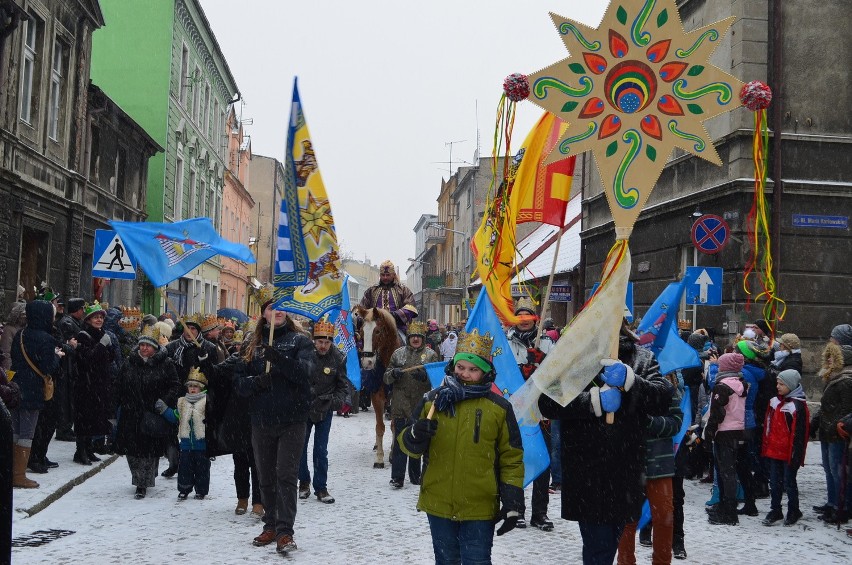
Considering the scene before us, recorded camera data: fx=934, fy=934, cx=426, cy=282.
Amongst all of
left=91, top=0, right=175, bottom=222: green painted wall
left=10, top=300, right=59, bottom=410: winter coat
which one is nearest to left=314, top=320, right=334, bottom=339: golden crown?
left=10, top=300, right=59, bottom=410: winter coat

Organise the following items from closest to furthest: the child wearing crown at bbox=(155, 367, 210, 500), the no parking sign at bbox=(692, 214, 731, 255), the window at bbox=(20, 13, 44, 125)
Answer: the child wearing crown at bbox=(155, 367, 210, 500)
the no parking sign at bbox=(692, 214, 731, 255)
the window at bbox=(20, 13, 44, 125)

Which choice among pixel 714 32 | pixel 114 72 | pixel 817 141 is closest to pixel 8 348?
pixel 714 32

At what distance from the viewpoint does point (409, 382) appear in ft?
36.2

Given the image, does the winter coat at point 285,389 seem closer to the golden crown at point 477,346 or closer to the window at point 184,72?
the golden crown at point 477,346

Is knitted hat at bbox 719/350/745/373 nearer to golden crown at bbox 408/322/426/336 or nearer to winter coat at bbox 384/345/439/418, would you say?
winter coat at bbox 384/345/439/418

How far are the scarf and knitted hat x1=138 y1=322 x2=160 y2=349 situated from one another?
5330 mm

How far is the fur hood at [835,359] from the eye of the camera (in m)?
8.57

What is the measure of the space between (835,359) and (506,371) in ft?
11.1

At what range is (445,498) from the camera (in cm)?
504

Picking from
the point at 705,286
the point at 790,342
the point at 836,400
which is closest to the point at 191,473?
the point at 836,400

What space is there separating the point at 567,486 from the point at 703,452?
635cm

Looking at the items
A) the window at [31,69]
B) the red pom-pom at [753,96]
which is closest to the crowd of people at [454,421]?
the red pom-pom at [753,96]

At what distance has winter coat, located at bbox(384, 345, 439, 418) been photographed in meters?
10.9

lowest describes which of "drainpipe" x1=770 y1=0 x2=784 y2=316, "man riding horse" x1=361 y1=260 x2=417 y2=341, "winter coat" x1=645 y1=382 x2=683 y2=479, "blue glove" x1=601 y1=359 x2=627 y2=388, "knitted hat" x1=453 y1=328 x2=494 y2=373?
"winter coat" x1=645 y1=382 x2=683 y2=479
